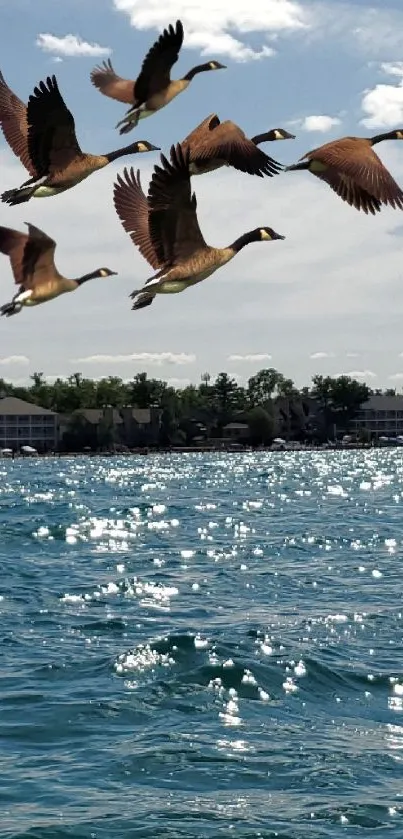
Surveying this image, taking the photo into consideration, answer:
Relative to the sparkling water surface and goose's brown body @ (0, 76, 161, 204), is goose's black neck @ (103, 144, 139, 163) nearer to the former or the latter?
goose's brown body @ (0, 76, 161, 204)

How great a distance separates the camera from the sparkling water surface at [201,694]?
14281mm

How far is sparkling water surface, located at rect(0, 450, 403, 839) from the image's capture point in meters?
14.3

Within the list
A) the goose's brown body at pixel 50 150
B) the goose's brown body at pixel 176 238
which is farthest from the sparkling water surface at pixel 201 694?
the goose's brown body at pixel 50 150

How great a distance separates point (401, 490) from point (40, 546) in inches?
2478

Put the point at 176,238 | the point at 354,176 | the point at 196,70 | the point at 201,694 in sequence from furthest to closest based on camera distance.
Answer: the point at 201,694 → the point at 176,238 → the point at 196,70 → the point at 354,176

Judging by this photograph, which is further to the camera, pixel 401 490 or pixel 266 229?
pixel 401 490

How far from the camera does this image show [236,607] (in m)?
30.8

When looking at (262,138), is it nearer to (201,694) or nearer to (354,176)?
(354,176)

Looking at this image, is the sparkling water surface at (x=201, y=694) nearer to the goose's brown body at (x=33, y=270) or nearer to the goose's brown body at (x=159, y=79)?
the goose's brown body at (x=33, y=270)

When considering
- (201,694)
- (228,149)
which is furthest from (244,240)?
(201,694)

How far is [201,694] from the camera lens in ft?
68.1

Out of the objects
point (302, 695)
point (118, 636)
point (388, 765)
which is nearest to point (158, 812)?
point (388, 765)

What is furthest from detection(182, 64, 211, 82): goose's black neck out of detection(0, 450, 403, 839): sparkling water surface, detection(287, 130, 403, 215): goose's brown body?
detection(0, 450, 403, 839): sparkling water surface

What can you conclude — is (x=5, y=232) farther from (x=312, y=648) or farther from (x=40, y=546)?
(x=40, y=546)
